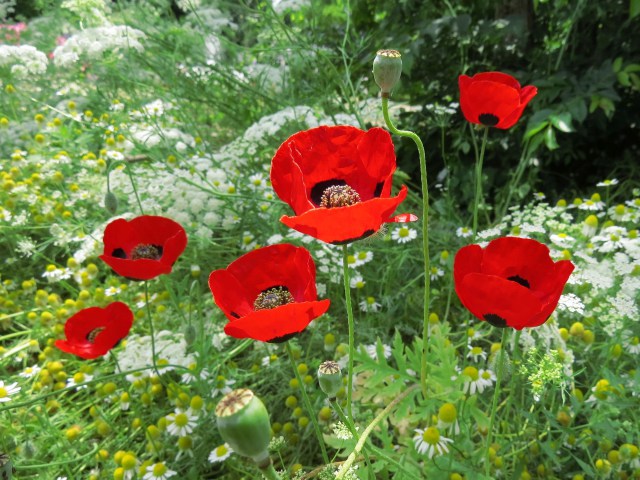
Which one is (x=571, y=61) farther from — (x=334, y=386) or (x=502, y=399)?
(x=334, y=386)

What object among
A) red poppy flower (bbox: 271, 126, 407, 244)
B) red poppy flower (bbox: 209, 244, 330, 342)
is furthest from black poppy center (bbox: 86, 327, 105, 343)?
red poppy flower (bbox: 271, 126, 407, 244)

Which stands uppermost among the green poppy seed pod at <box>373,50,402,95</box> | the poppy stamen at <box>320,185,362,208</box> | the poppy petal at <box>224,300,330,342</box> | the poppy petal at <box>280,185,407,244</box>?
the green poppy seed pod at <box>373,50,402,95</box>

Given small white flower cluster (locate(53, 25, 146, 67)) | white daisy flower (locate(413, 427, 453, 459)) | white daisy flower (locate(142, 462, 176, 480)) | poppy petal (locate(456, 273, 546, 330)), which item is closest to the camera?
poppy petal (locate(456, 273, 546, 330))

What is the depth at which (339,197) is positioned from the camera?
83 centimetres

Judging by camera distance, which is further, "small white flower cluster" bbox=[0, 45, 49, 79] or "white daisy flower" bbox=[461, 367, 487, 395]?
"small white flower cluster" bbox=[0, 45, 49, 79]

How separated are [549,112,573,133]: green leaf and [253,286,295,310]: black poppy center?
5.54 ft

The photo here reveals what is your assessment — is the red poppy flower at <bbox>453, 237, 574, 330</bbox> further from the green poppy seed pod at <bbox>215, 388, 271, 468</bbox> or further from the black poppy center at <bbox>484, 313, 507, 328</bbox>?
the green poppy seed pod at <bbox>215, 388, 271, 468</bbox>

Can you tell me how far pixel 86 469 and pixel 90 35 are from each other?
5.93 ft

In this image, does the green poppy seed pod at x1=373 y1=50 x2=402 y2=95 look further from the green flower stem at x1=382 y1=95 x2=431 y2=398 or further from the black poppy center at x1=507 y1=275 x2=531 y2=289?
the black poppy center at x1=507 y1=275 x2=531 y2=289

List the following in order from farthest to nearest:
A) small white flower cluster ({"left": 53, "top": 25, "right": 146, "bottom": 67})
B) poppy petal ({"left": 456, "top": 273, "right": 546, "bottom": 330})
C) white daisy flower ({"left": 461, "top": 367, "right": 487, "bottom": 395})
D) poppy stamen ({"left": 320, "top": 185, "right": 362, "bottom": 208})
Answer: small white flower cluster ({"left": 53, "top": 25, "right": 146, "bottom": 67})
white daisy flower ({"left": 461, "top": 367, "right": 487, "bottom": 395})
poppy stamen ({"left": 320, "top": 185, "right": 362, "bottom": 208})
poppy petal ({"left": 456, "top": 273, "right": 546, "bottom": 330})

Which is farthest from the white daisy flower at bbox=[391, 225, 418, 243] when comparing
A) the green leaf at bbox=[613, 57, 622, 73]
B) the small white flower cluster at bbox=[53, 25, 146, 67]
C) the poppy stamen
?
the small white flower cluster at bbox=[53, 25, 146, 67]

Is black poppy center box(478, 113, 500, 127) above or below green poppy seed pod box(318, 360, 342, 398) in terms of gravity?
above

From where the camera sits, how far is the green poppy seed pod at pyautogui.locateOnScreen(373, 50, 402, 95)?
0.67 metres

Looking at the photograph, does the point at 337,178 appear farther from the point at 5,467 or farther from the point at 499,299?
the point at 5,467
